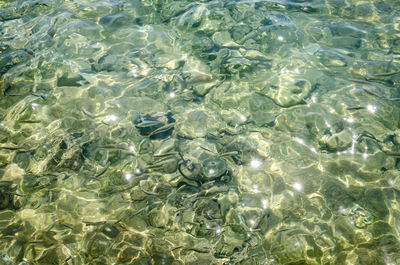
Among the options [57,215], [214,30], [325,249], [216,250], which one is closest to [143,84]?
[214,30]

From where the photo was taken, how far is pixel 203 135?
4.35m

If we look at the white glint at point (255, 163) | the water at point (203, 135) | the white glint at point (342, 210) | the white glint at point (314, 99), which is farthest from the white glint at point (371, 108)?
the white glint at point (255, 163)

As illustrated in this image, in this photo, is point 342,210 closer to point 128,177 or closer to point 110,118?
point 128,177

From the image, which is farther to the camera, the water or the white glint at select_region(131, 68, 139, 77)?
the white glint at select_region(131, 68, 139, 77)

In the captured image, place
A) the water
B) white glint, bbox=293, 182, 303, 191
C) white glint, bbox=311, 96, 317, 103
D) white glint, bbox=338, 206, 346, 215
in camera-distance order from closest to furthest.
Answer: the water → white glint, bbox=338, 206, 346, 215 → white glint, bbox=293, 182, 303, 191 → white glint, bbox=311, 96, 317, 103

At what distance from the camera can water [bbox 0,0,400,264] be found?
3.26 metres

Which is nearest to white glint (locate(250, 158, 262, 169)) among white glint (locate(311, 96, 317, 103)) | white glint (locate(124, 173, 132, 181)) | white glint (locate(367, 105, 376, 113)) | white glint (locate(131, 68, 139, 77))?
white glint (locate(311, 96, 317, 103))

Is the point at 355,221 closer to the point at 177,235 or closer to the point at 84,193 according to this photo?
the point at 177,235

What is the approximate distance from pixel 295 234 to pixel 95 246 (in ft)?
7.47

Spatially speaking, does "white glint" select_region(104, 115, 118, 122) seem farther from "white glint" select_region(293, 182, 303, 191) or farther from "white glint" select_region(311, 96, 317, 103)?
"white glint" select_region(311, 96, 317, 103)

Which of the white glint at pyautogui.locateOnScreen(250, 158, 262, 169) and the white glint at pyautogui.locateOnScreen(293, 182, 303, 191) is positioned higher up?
the white glint at pyautogui.locateOnScreen(250, 158, 262, 169)

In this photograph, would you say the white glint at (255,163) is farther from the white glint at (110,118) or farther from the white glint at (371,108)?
the white glint at (110,118)

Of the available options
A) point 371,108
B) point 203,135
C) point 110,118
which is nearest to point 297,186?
point 203,135

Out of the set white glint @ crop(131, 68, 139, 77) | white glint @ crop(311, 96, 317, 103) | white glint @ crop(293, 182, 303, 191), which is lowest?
white glint @ crop(293, 182, 303, 191)
